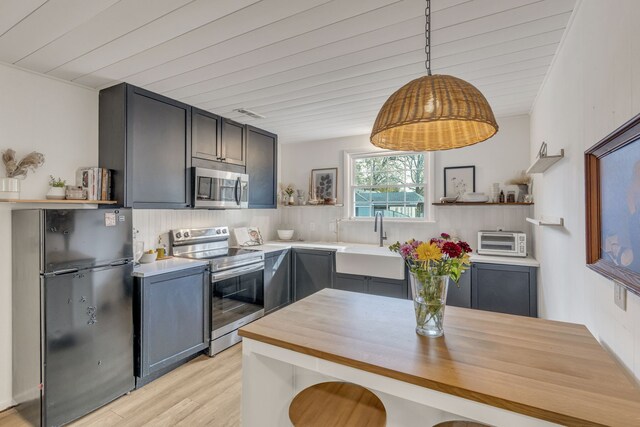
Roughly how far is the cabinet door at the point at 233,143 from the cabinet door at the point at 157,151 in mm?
454

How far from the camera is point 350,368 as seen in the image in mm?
1101

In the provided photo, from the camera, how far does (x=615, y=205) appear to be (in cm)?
106

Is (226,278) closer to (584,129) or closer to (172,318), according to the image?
(172,318)

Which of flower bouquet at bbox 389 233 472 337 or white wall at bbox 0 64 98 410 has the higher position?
white wall at bbox 0 64 98 410

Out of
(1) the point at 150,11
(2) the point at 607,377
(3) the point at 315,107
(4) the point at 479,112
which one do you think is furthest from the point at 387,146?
(3) the point at 315,107

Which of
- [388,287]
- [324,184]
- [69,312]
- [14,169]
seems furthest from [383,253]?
[14,169]

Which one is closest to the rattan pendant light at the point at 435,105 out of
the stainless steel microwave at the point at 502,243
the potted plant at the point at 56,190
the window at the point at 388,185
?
the stainless steel microwave at the point at 502,243

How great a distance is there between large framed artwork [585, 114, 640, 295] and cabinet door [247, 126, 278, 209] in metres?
3.15

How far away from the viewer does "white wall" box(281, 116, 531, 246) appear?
325 centimetres

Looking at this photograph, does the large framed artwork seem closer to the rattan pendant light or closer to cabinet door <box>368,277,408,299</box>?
the rattan pendant light

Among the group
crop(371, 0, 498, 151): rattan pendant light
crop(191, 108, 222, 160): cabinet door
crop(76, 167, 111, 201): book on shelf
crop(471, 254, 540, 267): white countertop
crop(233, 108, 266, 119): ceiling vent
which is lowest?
crop(471, 254, 540, 267): white countertop

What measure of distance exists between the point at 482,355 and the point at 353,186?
3.22m

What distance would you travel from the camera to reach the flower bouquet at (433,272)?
1.17m

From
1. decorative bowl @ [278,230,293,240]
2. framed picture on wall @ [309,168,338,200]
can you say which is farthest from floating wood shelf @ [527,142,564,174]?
decorative bowl @ [278,230,293,240]
